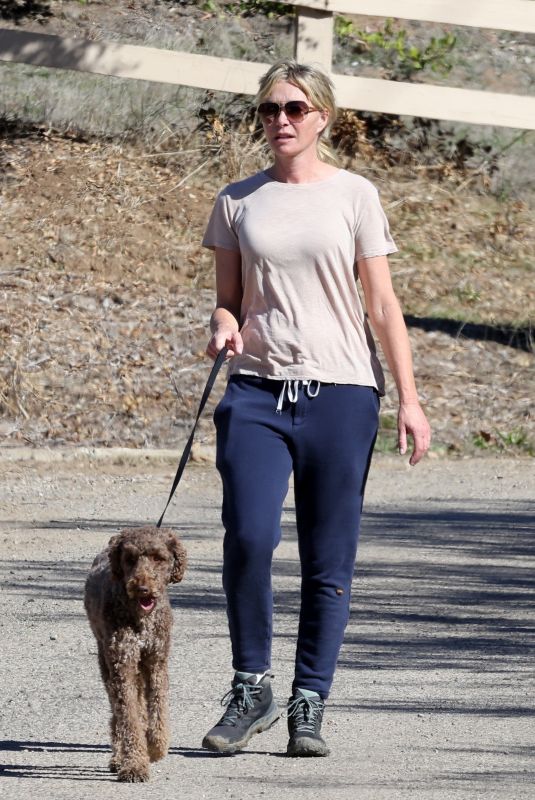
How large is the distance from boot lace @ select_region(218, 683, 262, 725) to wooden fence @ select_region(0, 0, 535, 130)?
35.6ft

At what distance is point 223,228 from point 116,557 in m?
1.10

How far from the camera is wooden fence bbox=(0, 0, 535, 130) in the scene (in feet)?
50.1

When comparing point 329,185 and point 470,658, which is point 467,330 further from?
point 329,185

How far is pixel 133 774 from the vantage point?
4641 mm

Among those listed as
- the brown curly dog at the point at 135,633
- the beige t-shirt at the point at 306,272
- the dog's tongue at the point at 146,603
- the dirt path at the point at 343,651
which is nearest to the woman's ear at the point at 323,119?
the beige t-shirt at the point at 306,272

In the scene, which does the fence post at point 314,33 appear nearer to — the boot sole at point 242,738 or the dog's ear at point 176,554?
the boot sole at point 242,738

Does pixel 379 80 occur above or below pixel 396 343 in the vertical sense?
below

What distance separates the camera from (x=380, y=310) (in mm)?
5000

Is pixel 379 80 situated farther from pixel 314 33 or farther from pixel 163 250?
pixel 163 250

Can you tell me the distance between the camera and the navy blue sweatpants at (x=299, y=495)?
4891mm

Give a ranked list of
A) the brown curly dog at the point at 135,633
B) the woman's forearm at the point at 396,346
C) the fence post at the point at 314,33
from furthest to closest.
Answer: the fence post at the point at 314,33 → the woman's forearm at the point at 396,346 → the brown curly dog at the point at 135,633

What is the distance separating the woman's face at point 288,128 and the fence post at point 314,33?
10192 millimetres

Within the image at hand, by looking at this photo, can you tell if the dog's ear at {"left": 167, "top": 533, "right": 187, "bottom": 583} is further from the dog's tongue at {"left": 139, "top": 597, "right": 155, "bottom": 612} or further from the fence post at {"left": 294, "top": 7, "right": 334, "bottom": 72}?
the fence post at {"left": 294, "top": 7, "right": 334, "bottom": 72}

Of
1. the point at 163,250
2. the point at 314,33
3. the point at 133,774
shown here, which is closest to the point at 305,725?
the point at 133,774
